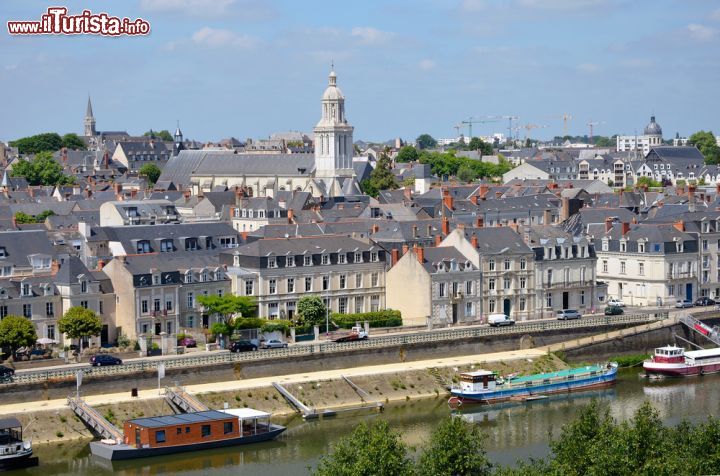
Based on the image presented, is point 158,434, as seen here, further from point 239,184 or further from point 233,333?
point 239,184

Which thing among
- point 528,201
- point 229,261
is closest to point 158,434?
point 229,261

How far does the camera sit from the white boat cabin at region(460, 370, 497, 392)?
55.9 meters

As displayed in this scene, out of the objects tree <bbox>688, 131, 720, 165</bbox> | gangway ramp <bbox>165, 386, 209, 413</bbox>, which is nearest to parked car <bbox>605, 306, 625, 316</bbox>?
gangway ramp <bbox>165, 386, 209, 413</bbox>

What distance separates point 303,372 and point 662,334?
18941 millimetres

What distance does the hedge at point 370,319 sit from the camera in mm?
64188

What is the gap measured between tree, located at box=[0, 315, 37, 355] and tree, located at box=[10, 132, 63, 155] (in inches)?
5373

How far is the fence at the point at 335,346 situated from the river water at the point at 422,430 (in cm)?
407

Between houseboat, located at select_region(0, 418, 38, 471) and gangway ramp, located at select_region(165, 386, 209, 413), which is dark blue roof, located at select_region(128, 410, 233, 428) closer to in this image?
gangway ramp, located at select_region(165, 386, 209, 413)

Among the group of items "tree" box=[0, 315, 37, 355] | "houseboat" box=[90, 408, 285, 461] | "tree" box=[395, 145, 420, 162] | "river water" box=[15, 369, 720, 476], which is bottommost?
"river water" box=[15, 369, 720, 476]

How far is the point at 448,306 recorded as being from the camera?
6575 cm

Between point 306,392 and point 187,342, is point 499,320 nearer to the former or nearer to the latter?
point 306,392

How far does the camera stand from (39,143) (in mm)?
189375

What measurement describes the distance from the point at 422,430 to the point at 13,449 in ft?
47.2

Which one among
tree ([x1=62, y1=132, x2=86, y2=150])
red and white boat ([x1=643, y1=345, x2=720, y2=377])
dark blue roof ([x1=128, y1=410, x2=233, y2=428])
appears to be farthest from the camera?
tree ([x1=62, y1=132, x2=86, y2=150])
